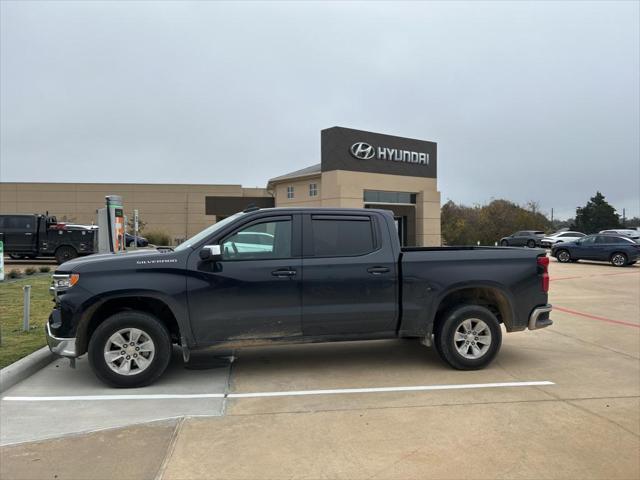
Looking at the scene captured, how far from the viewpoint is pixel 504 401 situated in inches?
198

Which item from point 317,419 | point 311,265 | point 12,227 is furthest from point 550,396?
point 12,227

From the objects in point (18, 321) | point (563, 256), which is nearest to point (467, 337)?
point (18, 321)

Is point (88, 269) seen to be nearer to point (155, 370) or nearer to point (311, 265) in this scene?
point (155, 370)

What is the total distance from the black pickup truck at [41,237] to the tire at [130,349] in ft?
54.4

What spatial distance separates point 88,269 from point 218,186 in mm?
52672

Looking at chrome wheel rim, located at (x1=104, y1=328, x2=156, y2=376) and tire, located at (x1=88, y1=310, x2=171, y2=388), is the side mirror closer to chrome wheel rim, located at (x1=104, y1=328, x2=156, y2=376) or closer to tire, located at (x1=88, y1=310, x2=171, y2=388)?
tire, located at (x1=88, y1=310, x2=171, y2=388)

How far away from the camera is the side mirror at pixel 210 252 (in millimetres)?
5320

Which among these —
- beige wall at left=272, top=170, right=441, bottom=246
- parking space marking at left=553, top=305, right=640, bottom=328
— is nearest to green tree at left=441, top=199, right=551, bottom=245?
beige wall at left=272, top=170, right=441, bottom=246

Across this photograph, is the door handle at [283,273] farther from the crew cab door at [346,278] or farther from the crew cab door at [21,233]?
the crew cab door at [21,233]

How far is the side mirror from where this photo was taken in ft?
17.5

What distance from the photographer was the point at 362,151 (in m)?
29.4

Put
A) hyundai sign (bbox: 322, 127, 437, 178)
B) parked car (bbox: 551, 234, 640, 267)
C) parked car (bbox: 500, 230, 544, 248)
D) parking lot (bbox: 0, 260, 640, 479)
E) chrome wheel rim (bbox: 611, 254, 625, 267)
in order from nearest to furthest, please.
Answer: parking lot (bbox: 0, 260, 640, 479) < parked car (bbox: 551, 234, 640, 267) < chrome wheel rim (bbox: 611, 254, 625, 267) < hyundai sign (bbox: 322, 127, 437, 178) < parked car (bbox: 500, 230, 544, 248)

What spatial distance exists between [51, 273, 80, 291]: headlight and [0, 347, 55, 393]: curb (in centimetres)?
103

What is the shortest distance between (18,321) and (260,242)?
196 inches
